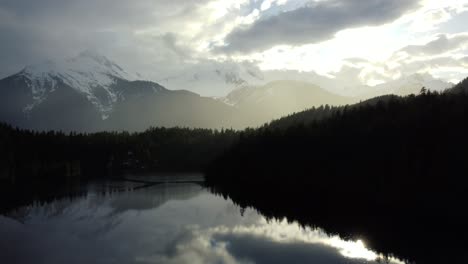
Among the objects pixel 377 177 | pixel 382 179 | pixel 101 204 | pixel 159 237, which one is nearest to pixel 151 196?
pixel 101 204

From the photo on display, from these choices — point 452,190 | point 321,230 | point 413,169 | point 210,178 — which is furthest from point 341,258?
point 210,178

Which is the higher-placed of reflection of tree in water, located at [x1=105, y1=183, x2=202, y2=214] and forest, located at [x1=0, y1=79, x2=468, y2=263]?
forest, located at [x1=0, y1=79, x2=468, y2=263]

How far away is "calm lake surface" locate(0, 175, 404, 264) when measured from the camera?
5603cm

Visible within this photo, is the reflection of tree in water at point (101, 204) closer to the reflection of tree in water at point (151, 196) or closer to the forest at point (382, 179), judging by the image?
the reflection of tree in water at point (151, 196)

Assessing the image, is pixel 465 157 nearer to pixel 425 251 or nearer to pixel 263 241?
pixel 425 251

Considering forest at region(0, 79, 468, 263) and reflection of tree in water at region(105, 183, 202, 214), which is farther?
reflection of tree in water at region(105, 183, 202, 214)

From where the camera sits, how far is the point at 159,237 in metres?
68.6

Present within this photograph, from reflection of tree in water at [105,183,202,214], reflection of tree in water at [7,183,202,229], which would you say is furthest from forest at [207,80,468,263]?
reflection of tree in water at [7,183,202,229]

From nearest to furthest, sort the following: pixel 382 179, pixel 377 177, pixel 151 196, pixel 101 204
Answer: pixel 382 179 → pixel 377 177 → pixel 101 204 → pixel 151 196

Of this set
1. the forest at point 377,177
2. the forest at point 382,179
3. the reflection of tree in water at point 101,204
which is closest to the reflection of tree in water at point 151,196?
the reflection of tree in water at point 101,204

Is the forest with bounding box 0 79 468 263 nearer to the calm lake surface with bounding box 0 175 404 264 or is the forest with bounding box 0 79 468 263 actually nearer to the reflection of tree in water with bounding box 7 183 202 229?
the calm lake surface with bounding box 0 175 404 264

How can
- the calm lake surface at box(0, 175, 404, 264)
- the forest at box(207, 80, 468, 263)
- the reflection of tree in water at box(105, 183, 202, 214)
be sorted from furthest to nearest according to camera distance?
the reflection of tree in water at box(105, 183, 202, 214) → the forest at box(207, 80, 468, 263) → the calm lake surface at box(0, 175, 404, 264)

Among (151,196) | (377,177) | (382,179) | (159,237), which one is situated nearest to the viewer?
(159,237)

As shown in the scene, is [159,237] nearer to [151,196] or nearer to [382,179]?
[382,179]
